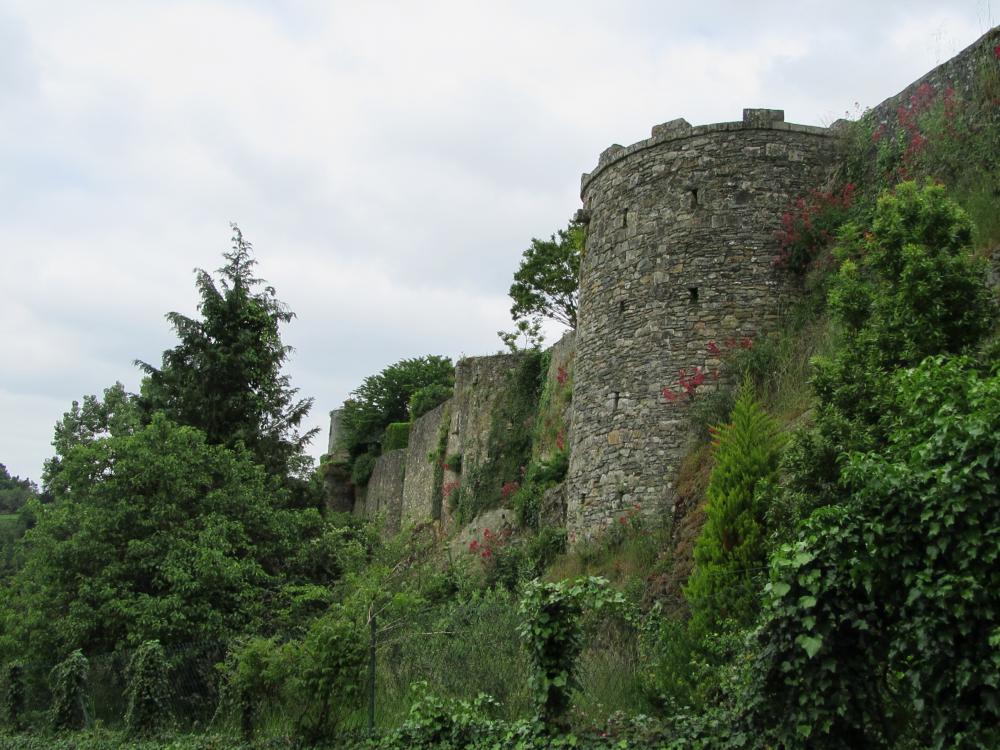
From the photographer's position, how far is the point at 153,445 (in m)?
16.1

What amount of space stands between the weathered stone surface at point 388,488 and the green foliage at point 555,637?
20.9 m

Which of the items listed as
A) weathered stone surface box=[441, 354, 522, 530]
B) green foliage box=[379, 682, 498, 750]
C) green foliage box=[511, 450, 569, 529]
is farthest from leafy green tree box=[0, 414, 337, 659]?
weathered stone surface box=[441, 354, 522, 530]

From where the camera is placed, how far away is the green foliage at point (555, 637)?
7.75m

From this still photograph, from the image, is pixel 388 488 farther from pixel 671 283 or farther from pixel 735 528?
pixel 735 528

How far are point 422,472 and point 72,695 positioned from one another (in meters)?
15.2

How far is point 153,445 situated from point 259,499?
1.95m

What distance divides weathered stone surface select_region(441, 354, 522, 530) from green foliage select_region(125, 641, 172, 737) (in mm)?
10954

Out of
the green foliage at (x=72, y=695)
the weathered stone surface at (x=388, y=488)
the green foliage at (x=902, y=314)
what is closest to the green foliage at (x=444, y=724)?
the green foliage at (x=902, y=314)

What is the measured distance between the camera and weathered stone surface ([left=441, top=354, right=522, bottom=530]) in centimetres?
2245

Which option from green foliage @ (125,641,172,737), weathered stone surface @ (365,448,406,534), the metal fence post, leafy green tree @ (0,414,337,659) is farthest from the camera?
weathered stone surface @ (365,448,406,534)

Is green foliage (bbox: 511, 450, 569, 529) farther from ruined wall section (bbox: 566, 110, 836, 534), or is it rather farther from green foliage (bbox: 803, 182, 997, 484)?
green foliage (bbox: 803, 182, 997, 484)

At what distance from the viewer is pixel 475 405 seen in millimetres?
23203

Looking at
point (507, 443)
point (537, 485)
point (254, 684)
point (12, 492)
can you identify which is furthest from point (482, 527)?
point (12, 492)

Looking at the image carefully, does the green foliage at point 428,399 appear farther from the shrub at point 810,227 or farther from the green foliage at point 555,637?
the green foliage at point 555,637
